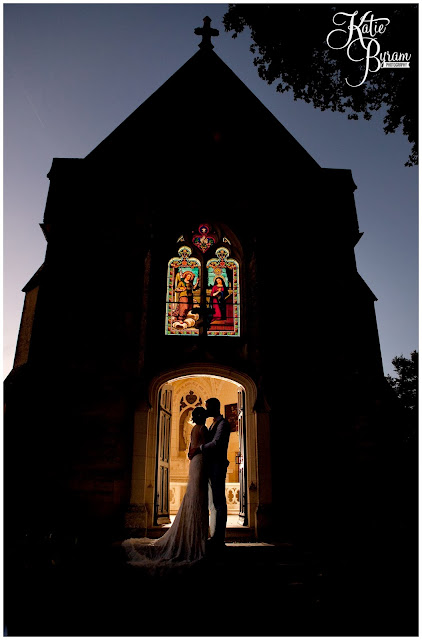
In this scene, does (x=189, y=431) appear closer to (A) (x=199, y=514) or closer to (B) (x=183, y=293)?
(B) (x=183, y=293)

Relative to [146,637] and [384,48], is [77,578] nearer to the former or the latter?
[146,637]

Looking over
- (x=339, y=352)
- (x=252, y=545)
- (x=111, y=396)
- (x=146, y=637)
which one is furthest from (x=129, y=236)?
(x=146, y=637)

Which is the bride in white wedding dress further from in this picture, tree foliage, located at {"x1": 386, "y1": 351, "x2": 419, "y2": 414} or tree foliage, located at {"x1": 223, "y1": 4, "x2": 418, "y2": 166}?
tree foliage, located at {"x1": 386, "y1": 351, "x2": 419, "y2": 414}

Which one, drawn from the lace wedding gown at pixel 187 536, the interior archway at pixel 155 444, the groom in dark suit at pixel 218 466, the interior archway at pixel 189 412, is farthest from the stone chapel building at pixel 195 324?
the interior archway at pixel 189 412

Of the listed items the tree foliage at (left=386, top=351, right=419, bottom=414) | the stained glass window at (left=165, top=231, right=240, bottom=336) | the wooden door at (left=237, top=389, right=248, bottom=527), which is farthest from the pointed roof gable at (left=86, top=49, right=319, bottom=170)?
the tree foliage at (left=386, top=351, right=419, bottom=414)

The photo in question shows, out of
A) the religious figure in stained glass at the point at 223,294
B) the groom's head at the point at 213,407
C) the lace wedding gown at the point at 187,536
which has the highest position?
the religious figure in stained glass at the point at 223,294

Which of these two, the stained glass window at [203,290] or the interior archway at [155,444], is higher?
the stained glass window at [203,290]

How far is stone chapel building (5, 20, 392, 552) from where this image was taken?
6.91 meters

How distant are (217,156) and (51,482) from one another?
729cm

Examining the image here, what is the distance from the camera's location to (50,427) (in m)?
7.11

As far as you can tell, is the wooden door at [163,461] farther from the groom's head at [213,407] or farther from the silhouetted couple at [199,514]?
the groom's head at [213,407]

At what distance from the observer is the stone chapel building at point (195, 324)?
691 cm

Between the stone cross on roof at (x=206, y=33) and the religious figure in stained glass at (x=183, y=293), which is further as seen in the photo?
the stone cross on roof at (x=206, y=33)

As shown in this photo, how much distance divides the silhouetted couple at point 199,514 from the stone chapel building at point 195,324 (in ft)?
4.73
